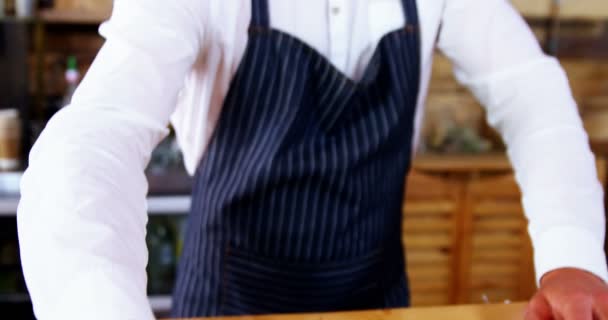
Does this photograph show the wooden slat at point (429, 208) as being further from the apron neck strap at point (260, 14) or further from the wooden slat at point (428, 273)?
the apron neck strap at point (260, 14)

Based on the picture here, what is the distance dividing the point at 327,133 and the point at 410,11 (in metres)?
0.21

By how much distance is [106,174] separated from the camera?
0.56 m

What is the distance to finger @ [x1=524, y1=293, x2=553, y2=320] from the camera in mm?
649

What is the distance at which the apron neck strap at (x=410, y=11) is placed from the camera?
0.92 metres

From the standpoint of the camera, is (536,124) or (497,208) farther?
(497,208)

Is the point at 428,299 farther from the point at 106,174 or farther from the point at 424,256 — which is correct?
the point at 106,174

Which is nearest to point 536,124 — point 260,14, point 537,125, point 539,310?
point 537,125

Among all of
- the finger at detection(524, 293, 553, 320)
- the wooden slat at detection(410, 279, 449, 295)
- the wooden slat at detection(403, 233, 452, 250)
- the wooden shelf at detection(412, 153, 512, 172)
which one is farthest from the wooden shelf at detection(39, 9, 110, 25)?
the finger at detection(524, 293, 553, 320)

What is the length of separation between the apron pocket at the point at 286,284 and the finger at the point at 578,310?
365 millimetres

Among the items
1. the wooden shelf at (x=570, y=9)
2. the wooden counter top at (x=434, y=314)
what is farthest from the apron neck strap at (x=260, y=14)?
the wooden shelf at (x=570, y=9)

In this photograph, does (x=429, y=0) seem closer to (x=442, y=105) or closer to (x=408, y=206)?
(x=408, y=206)

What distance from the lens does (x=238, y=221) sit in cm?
91

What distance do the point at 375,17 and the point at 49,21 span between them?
150 cm

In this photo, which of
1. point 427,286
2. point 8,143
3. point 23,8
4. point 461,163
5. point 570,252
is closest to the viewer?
point 570,252
